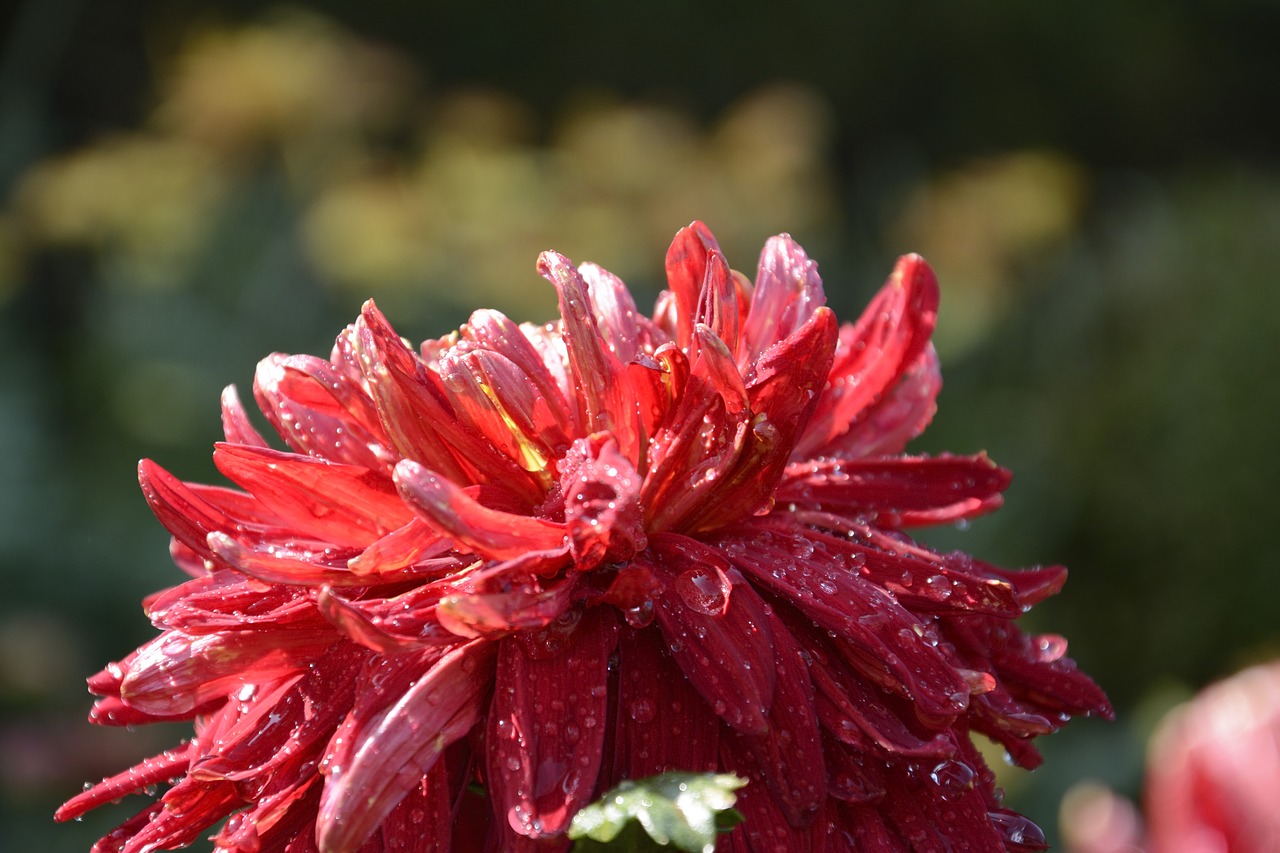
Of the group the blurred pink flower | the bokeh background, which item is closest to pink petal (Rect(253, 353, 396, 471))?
the blurred pink flower

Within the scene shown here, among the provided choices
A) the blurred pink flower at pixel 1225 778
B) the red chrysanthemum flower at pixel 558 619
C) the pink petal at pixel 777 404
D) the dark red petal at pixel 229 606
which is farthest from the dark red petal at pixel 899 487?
the blurred pink flower at pixel 1225 778

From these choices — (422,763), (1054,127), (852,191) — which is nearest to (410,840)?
(422,763)

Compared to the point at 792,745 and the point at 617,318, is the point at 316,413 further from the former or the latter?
the point at 792,745

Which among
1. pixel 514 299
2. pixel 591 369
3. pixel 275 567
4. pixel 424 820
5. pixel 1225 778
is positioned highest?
pixel 591 369

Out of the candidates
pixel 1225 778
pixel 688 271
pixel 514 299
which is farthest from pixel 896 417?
pixel 514 299

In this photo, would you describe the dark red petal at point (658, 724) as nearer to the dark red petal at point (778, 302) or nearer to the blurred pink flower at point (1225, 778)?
the dark red petal at point (778, 302)

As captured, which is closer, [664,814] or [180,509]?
[664,814]
